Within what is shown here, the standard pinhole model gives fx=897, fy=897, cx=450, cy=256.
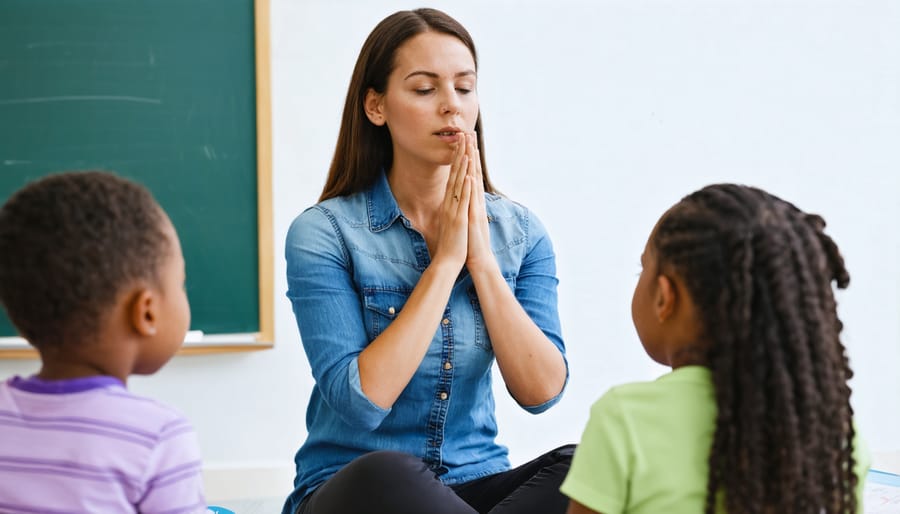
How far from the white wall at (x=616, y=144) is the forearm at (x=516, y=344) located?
4.58 ft

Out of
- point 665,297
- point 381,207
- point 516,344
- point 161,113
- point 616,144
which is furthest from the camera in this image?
point 616,144

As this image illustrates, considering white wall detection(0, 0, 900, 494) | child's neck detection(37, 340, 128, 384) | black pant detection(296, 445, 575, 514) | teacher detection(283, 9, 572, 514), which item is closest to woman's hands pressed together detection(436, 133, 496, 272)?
teacher detection(283, 9, 572, 514)

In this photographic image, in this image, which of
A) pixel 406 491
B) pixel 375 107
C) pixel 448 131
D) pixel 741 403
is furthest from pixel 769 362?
pixel 375 107

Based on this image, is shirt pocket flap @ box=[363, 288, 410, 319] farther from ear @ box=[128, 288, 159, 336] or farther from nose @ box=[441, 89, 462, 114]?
ear @ box=[128, 288, 159, 336]

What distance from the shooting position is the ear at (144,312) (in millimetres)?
1033

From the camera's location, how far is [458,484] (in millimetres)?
1631

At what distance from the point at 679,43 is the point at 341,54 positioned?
45.7 inches

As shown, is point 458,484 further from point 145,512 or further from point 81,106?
point 81,106

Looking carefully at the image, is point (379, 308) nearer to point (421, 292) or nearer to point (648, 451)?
point (421, 292)

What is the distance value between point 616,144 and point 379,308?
1641mm

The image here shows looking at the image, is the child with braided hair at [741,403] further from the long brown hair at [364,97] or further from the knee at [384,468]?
the long brown hair at [364,97]

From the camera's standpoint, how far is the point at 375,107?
1778mm

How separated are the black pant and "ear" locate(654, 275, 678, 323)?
471mm

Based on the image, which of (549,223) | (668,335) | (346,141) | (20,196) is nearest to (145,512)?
(20,196)
